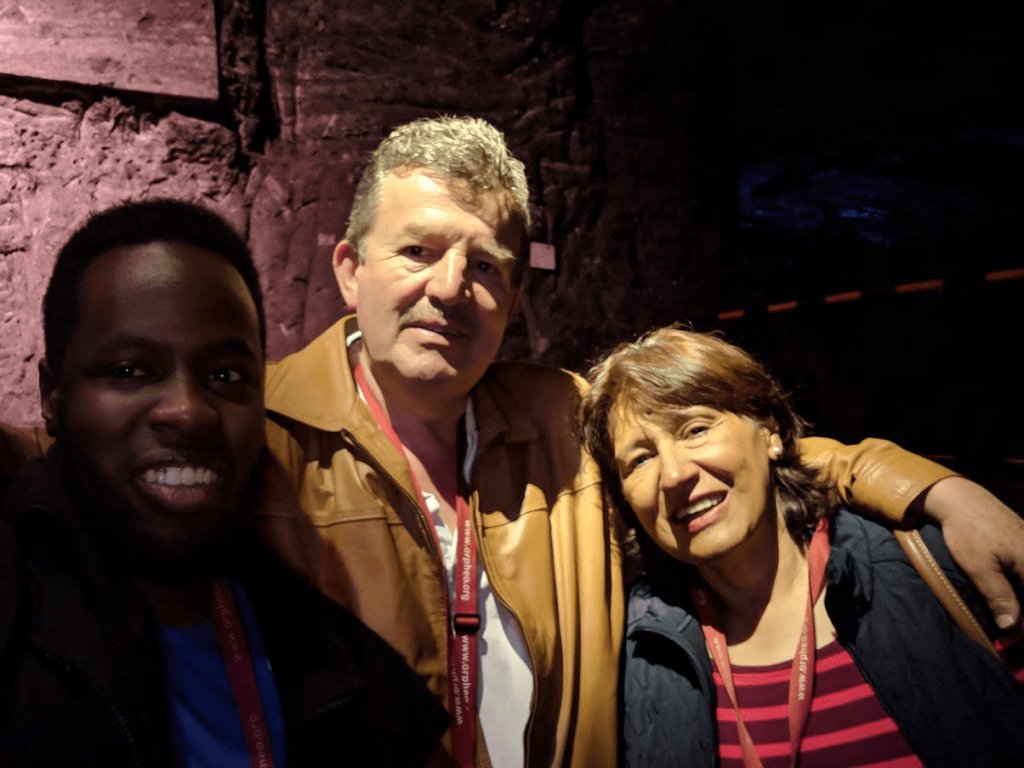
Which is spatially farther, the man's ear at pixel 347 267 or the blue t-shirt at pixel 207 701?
the man's ear at pixel 347 267

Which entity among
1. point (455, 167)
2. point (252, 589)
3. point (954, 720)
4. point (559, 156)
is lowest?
point (954, 720)

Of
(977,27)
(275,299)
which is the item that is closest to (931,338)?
(977,27)

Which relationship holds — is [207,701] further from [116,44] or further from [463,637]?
[116,44]

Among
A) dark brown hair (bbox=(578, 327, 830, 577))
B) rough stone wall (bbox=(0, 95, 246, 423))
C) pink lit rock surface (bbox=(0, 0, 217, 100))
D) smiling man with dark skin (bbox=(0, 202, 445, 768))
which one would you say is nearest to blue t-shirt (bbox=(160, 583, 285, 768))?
smiling man with dark skin (bbox=(0, 202, 445, 768))

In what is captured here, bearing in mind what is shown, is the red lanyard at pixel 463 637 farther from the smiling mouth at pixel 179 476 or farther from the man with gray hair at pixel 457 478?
the smiling mouth at pixel 179 476

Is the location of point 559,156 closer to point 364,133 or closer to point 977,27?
point 364,133

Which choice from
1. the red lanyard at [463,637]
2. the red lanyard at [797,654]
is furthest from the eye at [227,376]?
the red lanyard at [797,654]

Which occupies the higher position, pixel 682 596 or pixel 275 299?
pixel 275 299

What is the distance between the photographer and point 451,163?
1828 mm

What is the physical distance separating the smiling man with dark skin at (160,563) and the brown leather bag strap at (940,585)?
106 cm

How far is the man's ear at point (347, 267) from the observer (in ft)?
6.45

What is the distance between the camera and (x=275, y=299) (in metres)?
2.37

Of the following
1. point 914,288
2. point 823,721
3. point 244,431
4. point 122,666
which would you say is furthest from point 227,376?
point 914,288

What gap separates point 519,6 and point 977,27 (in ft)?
8.90
